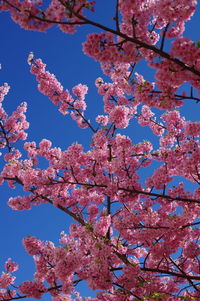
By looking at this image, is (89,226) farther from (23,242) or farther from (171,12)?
(171,12)

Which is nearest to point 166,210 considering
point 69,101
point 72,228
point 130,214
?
point 130,214

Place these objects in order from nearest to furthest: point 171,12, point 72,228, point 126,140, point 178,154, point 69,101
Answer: point 171,12 < point 178,154 < point 126,140 < point 72,228 < point 69,101

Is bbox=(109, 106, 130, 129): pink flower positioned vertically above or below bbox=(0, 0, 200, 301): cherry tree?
above

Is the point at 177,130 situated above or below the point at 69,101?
below

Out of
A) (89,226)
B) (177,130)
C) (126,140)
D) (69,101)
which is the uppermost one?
(69,101)

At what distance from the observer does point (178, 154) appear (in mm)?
9133

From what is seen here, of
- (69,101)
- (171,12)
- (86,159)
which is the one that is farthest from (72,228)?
(171,12)

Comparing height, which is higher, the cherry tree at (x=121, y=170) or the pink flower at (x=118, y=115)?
the pink flower at (x=118, y=115)

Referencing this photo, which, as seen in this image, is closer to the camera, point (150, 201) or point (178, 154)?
point (178, 154)

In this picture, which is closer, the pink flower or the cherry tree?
the cherry tree

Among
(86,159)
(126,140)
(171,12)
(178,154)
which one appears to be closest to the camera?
(171,12)

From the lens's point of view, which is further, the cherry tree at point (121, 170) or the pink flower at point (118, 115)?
the pink flower at point (118, 115)

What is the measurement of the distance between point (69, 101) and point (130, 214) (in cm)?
599

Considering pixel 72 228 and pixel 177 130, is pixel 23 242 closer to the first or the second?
pixel 72 228
